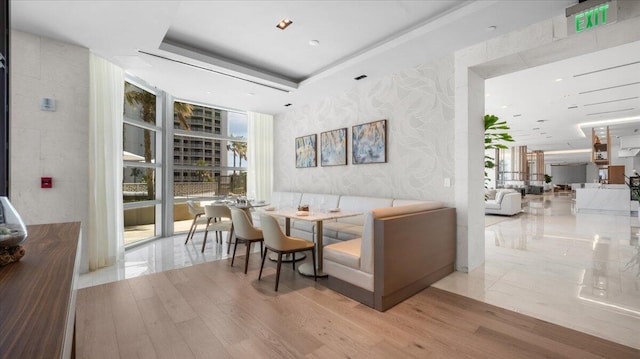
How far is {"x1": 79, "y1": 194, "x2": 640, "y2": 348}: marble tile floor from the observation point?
99.1 inches

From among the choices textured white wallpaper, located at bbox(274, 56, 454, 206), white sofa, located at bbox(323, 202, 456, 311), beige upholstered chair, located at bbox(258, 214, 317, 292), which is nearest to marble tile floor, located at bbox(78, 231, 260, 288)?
beige upholstered chair, located at bbox(258, 214, 317, 292)

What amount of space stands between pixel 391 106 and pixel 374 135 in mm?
Result: 548

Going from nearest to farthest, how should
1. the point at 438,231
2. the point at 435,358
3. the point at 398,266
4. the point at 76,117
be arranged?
the point at 435,358 < the point at 398,266 < the point at 438,231 < the point at 76,117

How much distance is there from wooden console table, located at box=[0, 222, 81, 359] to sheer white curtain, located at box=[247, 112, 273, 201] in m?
5.60

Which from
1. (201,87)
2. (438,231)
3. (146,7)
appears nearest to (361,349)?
(438,231)

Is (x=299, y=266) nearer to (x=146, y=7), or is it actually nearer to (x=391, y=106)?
(x=391, y=106)

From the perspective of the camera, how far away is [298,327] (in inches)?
92.7

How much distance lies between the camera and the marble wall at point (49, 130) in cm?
312

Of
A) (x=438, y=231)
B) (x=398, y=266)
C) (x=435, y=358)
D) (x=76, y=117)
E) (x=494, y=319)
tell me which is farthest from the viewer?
(x=76, y=117)

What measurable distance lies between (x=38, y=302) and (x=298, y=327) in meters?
1.99

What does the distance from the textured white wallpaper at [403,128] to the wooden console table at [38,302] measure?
3.87 metres

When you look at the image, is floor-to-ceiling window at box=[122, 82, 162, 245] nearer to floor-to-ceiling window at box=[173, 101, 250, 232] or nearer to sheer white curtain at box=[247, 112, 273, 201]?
floor-to-ceiling window at box=[173, 101, 250, 232]

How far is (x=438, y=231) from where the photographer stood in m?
3.29

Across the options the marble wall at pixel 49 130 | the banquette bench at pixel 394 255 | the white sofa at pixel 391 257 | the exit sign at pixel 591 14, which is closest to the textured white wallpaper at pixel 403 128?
the banquette bench at pixel 394 255
